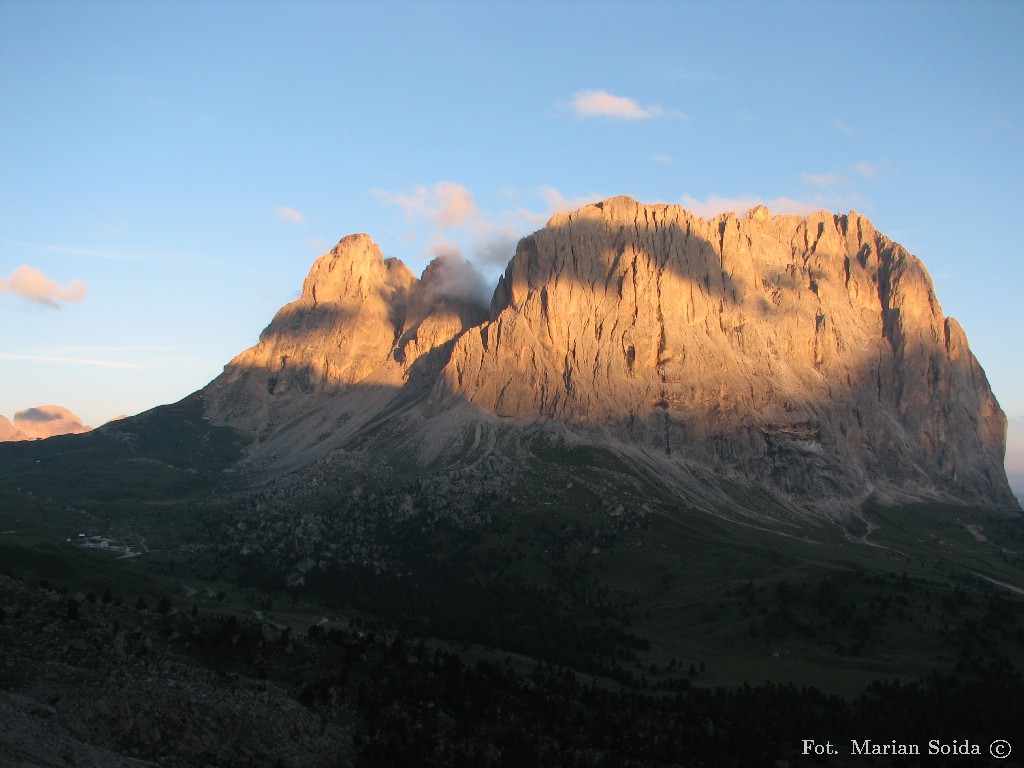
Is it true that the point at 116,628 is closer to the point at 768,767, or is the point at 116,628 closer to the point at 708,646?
the point at 768,767

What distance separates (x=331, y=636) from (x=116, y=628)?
25137 mm

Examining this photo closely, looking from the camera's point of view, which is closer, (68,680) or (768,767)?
(68,680)

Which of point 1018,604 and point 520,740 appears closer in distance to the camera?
point 520,740

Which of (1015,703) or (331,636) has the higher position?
(331,636)

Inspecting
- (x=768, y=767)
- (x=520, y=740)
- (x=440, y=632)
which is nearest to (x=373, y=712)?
(x=520, y=740)

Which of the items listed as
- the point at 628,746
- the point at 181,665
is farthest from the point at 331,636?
the point at 628,746

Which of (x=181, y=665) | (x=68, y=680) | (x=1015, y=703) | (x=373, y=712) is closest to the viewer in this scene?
(x=68, y=680)

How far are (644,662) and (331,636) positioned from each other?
73926 millimetres

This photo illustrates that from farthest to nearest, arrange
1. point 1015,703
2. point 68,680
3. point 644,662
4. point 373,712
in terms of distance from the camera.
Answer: point 644,662 → point 1015,703 → point 373,712 → point 68,680

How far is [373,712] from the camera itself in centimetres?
8719

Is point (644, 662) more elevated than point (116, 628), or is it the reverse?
point (116, 628)

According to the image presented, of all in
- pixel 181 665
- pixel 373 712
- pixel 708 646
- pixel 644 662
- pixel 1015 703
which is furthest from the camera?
pixel 708 646

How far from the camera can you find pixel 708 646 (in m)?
177

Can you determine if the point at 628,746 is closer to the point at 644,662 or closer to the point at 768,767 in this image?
the point at 768,767
